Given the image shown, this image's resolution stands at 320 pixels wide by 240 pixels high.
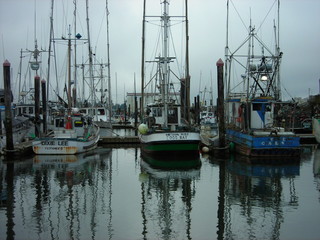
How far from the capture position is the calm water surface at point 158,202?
9414 mm

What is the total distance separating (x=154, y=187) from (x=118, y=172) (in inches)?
173

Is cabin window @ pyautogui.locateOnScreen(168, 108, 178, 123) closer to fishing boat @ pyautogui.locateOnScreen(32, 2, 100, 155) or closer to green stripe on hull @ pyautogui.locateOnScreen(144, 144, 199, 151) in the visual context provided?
green stripe on hull @ pyautogui.locateOnScreen(144, 144, 199, 151)

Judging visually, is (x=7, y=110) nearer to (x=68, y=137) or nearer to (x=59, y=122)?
(x=68, y=137)

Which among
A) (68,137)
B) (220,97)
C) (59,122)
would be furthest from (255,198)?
(59,122)

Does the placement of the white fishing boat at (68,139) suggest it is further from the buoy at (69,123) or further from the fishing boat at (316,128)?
the fishing boat at (316,128)

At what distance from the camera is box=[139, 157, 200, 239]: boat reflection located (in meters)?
9.41

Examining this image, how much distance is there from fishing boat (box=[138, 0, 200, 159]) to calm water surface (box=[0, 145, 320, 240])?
2.17 metres

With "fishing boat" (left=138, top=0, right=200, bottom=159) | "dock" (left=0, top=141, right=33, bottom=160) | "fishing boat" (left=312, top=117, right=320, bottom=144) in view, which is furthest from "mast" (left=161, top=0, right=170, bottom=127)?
"fishing boat" (left=312, top=117, right=320, bottom=144)

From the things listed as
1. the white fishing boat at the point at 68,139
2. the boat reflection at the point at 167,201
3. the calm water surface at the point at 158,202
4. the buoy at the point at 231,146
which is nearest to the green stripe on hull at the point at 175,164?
the calm water surface at the point at 158,202

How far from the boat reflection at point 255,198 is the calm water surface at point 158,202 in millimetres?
25

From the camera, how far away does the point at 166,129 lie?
22.9 m

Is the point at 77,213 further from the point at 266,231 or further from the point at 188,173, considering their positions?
the point at 188,173

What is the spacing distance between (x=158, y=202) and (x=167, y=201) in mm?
330

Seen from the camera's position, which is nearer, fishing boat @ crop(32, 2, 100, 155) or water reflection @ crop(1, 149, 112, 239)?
water reflection @ crop(1, 149, 112, 239)
